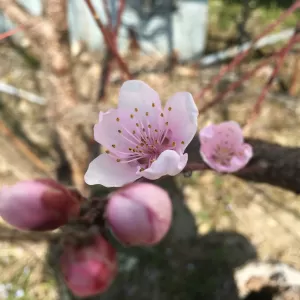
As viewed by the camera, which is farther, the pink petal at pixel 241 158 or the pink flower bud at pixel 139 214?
the pink petal at pixel 241 158

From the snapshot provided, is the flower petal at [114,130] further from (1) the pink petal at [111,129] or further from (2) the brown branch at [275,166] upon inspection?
(2) the brown branch at [275,166]

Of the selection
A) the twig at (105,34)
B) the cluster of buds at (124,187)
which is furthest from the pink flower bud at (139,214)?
the twig at (105,34)

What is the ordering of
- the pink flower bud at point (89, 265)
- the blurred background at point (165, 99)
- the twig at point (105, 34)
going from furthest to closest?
the blurred background at point (165, 99), the twig at point (105, 34), the pink flower bud at point (89, 265)

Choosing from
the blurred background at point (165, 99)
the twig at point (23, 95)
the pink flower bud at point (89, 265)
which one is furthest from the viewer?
the twig at point (23, 95)

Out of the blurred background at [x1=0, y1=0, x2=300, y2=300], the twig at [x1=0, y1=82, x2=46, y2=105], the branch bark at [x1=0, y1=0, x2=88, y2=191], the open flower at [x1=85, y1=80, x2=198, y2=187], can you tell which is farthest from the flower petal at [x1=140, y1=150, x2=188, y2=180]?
the twig at [x1=0, y1=82, x2=46, y2=105]

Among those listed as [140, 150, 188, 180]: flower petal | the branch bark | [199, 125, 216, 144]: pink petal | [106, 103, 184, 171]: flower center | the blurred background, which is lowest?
the blurred background

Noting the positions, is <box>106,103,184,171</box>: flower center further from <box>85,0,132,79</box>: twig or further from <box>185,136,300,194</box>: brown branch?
<box>85,0,132,79</box>: twig

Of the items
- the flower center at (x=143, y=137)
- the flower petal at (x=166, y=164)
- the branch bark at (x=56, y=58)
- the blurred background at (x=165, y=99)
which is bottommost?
the blurred background at (x=165, y=99)

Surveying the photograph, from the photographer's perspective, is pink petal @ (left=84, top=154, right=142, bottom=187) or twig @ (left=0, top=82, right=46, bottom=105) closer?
pink petal @ (left=84, top=154, right=142, bottom=187)
